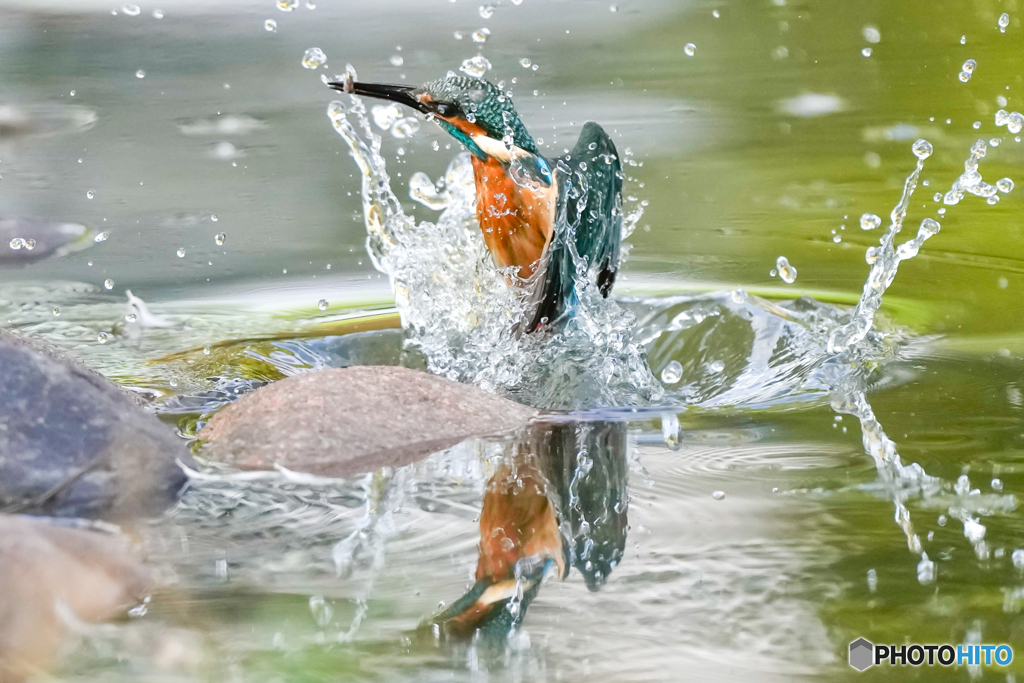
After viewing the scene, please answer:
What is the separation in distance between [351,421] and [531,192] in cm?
83

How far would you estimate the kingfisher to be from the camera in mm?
2814

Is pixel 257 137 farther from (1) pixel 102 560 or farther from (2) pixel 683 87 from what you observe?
(1) pixel 102 560

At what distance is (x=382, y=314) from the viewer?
12.5ft

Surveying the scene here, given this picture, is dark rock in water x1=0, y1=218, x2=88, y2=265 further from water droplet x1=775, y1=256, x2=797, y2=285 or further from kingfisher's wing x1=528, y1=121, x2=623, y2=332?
water droplet x1=775, y1=256, x2=797, y2=285

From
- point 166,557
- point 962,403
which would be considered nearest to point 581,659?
point 166,557

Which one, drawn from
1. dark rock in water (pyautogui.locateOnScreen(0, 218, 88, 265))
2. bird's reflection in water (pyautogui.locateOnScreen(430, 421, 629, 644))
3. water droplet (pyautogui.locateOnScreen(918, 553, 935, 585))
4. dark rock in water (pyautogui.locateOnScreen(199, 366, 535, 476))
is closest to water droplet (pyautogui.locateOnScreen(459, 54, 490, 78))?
dark rock in water (pyautogui.locateOnScreen(199, 366, 535, 476))

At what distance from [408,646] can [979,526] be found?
986 mm

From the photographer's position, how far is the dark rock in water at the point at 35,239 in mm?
4340

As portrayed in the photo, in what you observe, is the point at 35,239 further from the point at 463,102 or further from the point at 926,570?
the point at 926,570

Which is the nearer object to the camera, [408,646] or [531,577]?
[408,646]

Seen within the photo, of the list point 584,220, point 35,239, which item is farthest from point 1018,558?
point 35,239

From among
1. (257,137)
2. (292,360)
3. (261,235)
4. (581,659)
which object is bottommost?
(581,659)

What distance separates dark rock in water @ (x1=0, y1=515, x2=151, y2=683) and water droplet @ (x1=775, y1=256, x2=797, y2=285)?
2578mm

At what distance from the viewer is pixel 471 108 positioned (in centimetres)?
280
